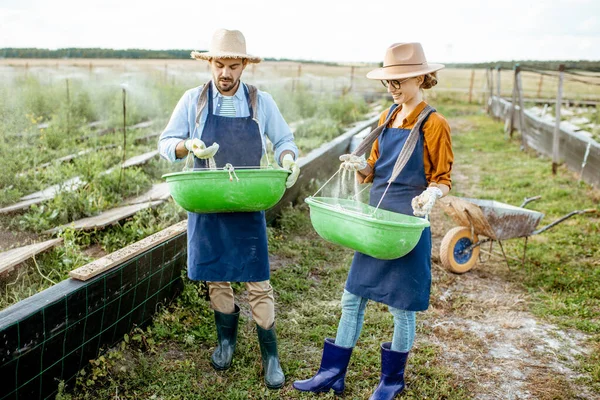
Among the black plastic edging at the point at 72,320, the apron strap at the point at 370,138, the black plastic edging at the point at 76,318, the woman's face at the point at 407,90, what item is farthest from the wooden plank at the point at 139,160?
the woman's face at the point at 407,90

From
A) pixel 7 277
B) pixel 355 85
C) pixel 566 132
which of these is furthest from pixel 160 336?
pixel 355 85

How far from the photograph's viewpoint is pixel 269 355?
311 cm

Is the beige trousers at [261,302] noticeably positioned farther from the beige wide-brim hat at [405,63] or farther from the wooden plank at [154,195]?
the wooden plank at [154,195]

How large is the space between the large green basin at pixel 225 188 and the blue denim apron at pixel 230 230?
21 cm

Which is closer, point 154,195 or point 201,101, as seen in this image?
point 201,101

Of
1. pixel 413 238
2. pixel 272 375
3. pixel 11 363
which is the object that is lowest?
pixel 272 375

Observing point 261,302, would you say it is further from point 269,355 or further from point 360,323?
point 360,323

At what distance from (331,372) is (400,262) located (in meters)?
0.73

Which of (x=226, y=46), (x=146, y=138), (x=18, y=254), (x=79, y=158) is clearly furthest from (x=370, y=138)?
(x=146, y=138)

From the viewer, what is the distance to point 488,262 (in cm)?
527

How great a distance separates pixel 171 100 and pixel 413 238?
360 inches

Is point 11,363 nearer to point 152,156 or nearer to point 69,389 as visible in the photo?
point 69,389

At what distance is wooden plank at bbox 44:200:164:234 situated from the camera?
4.09 metres

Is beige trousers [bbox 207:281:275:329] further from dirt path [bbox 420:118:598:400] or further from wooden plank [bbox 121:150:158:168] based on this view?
wooden plank [bbox 121:150:158:168]
